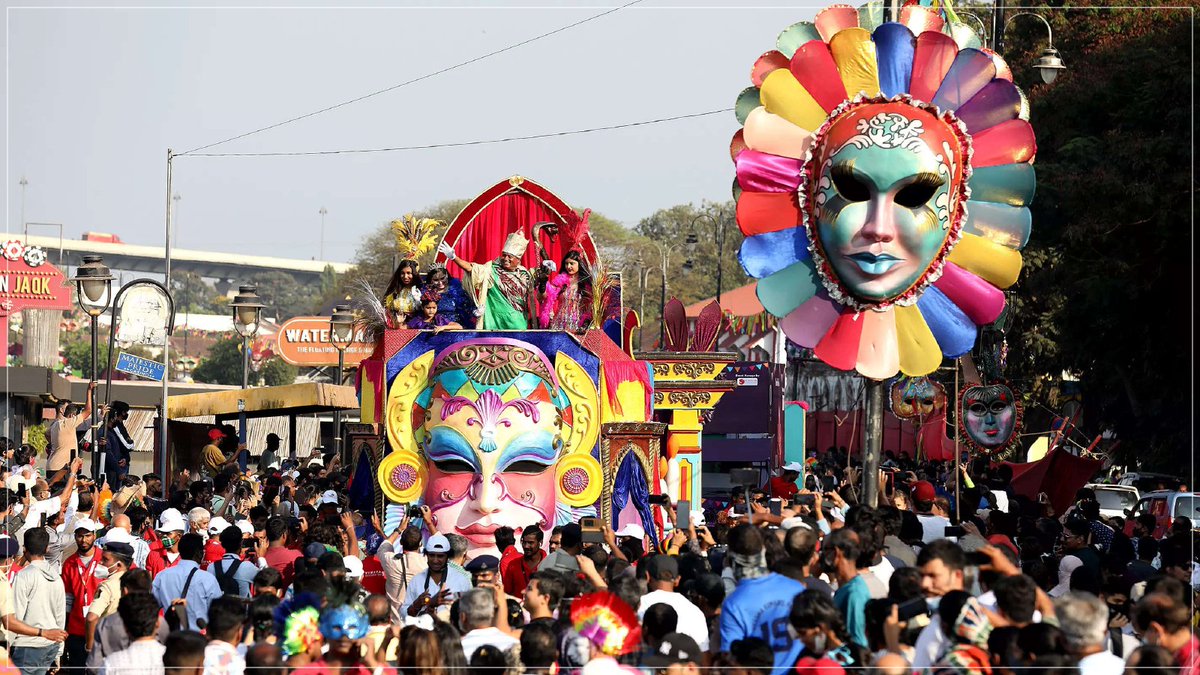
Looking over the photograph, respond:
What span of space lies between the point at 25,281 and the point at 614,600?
33.5 metres

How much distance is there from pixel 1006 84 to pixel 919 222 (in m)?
1.15

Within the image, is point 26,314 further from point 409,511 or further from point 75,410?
point 409,511

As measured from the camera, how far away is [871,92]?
1130 centimetres

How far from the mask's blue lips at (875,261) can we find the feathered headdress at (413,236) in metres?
6.27

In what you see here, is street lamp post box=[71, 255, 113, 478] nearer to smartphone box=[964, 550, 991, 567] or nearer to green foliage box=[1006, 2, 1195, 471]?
green foliage box=[1006, 2, 1195, 471]

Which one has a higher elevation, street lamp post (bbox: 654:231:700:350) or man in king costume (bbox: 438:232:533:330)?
street lamp post (bbox: 654:231:700:350)

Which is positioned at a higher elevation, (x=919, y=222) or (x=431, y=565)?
(x=919, y=222)

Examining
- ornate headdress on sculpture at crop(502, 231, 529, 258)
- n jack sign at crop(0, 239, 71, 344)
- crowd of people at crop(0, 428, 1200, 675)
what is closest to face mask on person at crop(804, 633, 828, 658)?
crowd of people at crop(0, 428, 1200, 675)

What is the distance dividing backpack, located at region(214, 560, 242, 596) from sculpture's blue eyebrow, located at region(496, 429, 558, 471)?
182 inches

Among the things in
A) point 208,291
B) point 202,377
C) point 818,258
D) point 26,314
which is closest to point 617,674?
point 818,258

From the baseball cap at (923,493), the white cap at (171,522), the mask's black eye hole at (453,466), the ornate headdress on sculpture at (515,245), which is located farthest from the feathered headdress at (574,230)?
the white cap at (171,522)

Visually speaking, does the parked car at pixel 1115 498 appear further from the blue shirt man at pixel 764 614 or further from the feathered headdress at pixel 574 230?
the blue shirt man at pixel 764 614

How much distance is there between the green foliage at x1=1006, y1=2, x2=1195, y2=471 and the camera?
76.3 ft

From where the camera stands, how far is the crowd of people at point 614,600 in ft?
21.9
